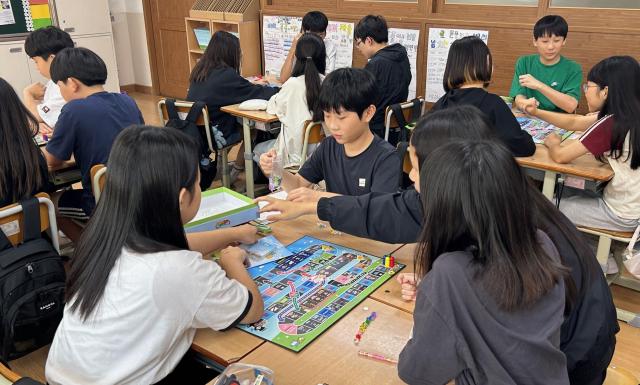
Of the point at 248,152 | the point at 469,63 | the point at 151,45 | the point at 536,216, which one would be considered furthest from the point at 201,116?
the point at 151,45

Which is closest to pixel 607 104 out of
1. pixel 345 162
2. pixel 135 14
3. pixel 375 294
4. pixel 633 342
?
pixel 633 342

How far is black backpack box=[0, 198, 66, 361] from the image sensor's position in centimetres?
179

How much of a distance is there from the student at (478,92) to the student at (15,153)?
1.87 m

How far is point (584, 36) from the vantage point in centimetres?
402

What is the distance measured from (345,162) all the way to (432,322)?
4.17 ft

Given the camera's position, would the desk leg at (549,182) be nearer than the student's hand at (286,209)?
No

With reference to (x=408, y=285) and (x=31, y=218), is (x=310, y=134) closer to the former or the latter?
(x=31, y=218)

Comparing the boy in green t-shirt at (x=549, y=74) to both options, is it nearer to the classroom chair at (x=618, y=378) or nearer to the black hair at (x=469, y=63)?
the black hair at (x=469, y=63)

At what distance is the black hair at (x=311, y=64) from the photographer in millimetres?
3510

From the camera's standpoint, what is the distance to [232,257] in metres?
1.45

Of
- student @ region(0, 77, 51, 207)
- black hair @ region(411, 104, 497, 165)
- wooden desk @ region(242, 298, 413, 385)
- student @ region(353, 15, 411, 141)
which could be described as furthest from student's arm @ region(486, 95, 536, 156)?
student @ region(0, 77, 51, 207)

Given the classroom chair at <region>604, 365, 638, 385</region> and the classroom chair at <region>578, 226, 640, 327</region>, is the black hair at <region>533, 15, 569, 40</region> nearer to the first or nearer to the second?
the classroom chair at <region>578, 226, 640, 327</region>

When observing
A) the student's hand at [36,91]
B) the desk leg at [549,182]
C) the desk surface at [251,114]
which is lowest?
the desk leg at [549,182]

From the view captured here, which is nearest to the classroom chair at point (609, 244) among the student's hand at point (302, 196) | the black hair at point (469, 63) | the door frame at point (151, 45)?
the black hair at point (469, 63)
